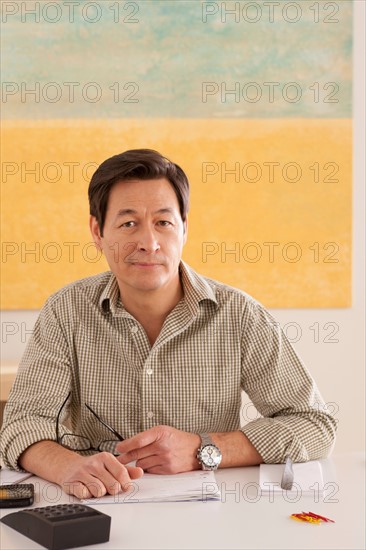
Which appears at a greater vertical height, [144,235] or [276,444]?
[144,235]

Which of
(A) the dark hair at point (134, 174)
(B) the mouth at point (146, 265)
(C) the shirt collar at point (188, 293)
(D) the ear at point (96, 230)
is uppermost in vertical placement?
(A) the dark hair at point (134, 174)

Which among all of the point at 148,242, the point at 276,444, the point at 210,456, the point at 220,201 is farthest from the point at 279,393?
the point at 220,201

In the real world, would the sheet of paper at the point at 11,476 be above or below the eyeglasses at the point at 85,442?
below

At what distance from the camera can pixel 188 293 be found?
6.94 ft

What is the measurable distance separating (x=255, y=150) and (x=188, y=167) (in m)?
0.28

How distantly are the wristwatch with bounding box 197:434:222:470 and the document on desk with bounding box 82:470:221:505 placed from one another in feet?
0.14

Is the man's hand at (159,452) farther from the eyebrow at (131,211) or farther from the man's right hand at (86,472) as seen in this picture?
the eyebrow at (131,211)

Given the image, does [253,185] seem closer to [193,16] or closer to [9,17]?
[193,16]

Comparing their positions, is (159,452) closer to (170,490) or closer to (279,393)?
(170,490)

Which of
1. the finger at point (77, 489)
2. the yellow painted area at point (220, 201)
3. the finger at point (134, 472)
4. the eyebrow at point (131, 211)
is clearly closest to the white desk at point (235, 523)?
the finger at point (77, 489)

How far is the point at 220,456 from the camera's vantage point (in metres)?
1.84

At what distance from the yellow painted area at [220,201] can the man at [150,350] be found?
112 cm

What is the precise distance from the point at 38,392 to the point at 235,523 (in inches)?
27.8

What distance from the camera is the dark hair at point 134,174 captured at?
2088 millimetres
